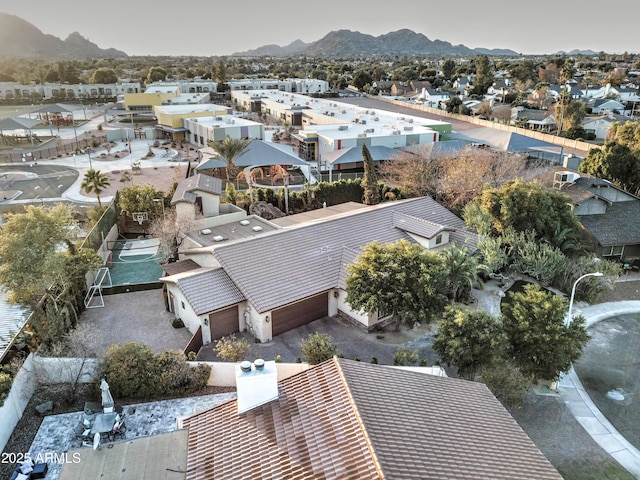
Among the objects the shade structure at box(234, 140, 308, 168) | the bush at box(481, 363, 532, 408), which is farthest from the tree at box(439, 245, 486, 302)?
the shade structure at box(234, 140, 308, 168)

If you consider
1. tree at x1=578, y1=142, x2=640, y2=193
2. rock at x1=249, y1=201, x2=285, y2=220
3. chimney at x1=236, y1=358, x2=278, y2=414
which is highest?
tree at x1=578, y1=142, x2=640, y2=193

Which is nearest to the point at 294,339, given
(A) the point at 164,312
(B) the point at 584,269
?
(A) the point at 164,312

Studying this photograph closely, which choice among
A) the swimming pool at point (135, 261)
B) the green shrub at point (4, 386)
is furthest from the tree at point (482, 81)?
the green shrub at point (4, 386)

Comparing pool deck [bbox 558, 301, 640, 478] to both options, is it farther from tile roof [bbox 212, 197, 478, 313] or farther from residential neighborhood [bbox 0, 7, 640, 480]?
tile roof [bbox 212, 197, 478, 313]

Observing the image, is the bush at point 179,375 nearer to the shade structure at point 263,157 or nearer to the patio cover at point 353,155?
the shade structure at point 263,157

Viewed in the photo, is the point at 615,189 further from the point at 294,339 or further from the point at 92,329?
the point at 92,329

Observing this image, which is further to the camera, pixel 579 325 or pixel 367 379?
pixel 579 325
